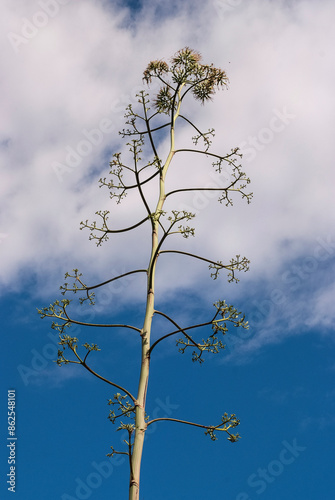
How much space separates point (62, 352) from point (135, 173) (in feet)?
7.16

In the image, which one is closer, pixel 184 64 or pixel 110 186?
pixel 110 186

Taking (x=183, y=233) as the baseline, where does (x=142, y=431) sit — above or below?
below

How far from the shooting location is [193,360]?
18.6 ft

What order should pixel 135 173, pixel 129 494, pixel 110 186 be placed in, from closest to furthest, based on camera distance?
pixel 129 494 → pixel 135 173 → pixel 110 186

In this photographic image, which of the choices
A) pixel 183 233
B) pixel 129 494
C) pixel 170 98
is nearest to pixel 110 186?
pixel 183 233

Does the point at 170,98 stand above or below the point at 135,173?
above

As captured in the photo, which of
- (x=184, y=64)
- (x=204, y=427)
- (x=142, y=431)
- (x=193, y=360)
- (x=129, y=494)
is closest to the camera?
(x=129, y=494)

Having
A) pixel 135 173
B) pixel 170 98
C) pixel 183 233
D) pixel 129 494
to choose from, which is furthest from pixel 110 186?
pixel 129 494

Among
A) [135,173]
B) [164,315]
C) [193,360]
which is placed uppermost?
[135,173]

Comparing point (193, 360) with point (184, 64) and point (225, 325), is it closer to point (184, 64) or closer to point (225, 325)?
point (225, 325)

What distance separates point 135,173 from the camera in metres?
6.03

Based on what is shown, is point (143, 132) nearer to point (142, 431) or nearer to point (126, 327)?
point (126, 327)

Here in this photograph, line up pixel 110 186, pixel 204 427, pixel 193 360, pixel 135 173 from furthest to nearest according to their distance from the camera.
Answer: pixel 110 186, pixel 135 173, pixel 193 360, pixel 204 427

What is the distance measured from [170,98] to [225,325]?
3827 mm
